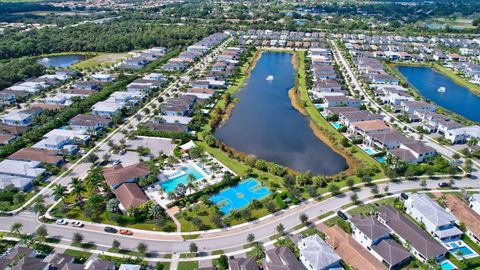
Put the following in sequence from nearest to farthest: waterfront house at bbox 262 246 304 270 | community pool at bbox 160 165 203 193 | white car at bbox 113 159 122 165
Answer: waterfront house at bbox 262 246 304 270
community pool at bbox 160 165 203 193
white car at bbox 113 159 122 165

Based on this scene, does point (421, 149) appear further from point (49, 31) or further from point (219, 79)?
point (49, 31)

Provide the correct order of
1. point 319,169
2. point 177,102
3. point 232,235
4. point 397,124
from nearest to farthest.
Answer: point 232,235
point 319,169
point 397,124
point 177,102

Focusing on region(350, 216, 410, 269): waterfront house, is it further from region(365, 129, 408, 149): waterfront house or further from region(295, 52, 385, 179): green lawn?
region(365, 129, 408, 149): waterfront house

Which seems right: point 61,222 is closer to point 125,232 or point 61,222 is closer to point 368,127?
point 125,232

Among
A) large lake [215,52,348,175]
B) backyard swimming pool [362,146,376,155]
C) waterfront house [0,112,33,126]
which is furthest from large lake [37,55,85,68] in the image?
backyard swimming pool [362,146,376,155]

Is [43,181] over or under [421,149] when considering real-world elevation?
under

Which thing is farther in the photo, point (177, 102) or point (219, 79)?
point (219, 79)

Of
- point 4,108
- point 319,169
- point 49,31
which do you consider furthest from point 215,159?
point 49,31
